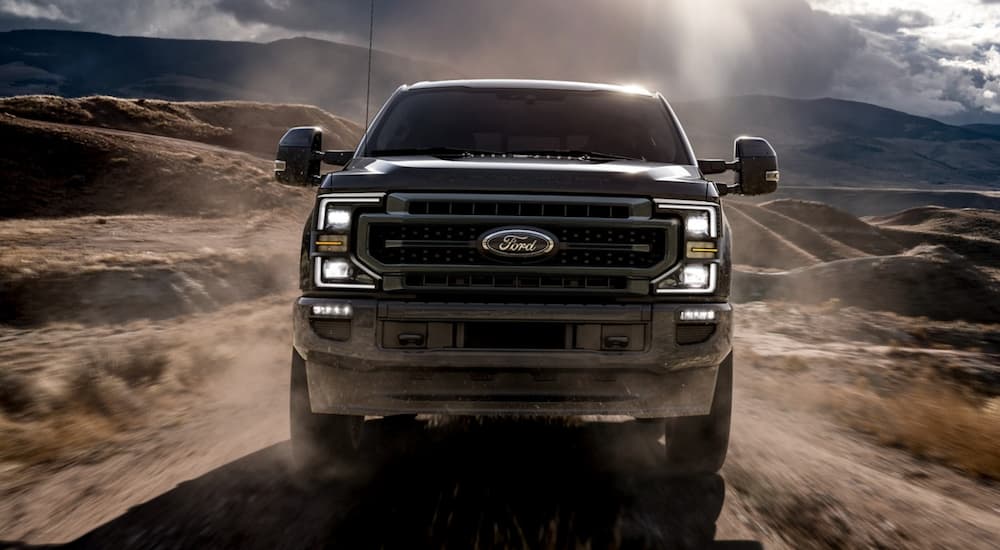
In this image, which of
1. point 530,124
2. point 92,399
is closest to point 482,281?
point 530,124

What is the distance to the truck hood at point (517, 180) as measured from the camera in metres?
3.83

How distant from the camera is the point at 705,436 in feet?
13.6

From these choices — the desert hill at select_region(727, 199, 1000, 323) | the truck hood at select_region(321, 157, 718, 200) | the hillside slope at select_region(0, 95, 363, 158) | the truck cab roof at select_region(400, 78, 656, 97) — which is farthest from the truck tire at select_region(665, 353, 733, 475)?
the hillside slope at select_region(0, 95, 363, 158)

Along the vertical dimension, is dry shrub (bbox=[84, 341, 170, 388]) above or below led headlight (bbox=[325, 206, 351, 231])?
below

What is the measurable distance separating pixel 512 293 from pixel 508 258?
0.15 meters

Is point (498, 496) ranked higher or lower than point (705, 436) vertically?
lower

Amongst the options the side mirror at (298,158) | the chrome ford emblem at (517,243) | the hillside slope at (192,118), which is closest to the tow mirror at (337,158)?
the side mirror at (298,158)

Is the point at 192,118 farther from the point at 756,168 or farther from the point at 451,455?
the point at 756,168

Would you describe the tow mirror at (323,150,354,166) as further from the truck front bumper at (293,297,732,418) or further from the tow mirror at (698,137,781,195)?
the tow mirror at (698,137,781,195)

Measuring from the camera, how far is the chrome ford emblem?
3738mm

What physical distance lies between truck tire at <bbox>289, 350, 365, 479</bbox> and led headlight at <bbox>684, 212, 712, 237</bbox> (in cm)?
178

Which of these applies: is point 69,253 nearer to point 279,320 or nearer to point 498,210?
point 279,320

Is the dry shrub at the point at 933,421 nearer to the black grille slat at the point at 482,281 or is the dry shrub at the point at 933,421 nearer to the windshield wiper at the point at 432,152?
the black grille slat at the point at 482,281

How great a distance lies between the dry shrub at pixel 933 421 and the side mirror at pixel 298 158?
3.86 meters
